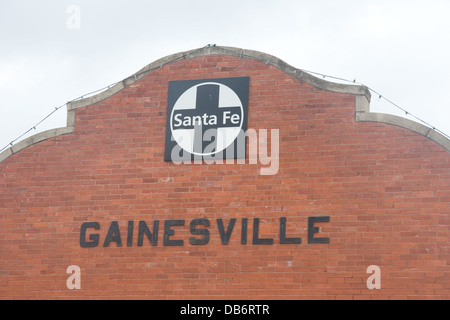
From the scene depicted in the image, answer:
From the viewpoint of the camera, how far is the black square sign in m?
15.6

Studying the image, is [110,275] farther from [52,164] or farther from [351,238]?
[351,238]

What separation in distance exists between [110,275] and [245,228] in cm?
259

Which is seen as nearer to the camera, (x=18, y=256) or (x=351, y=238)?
(x=351, y=238)

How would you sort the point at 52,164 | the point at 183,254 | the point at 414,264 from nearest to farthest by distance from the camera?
1. the point at 414,264
2. the point at 183,254
3. the point at 52,164

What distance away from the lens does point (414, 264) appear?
14.3m

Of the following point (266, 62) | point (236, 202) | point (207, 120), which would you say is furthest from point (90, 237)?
point (266, 62)

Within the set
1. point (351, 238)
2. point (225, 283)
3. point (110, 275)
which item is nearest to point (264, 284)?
point (225, 283)

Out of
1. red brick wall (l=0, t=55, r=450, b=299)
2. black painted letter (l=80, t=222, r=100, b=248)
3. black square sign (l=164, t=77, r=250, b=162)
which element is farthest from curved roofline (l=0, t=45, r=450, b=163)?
black painted letter (l=80, t=222, r=100, b=248)

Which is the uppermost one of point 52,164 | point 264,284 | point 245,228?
point 52,164

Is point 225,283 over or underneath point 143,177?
underneath

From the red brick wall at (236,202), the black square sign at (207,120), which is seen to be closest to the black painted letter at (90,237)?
the red brick wall at (236,202)

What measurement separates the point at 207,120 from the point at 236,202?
64.0 inches

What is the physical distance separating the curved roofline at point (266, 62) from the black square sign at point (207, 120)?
55 cm

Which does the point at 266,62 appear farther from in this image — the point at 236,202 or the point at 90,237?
the point at 90,237
